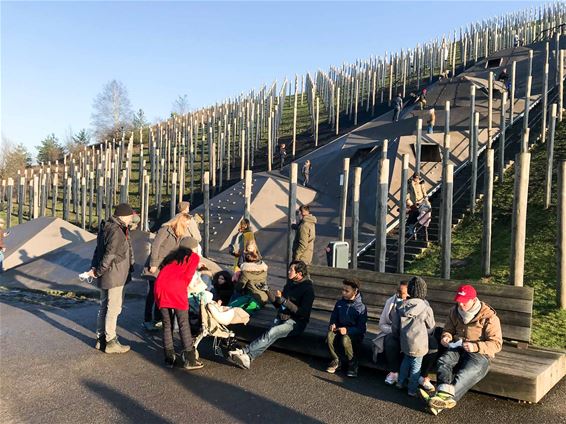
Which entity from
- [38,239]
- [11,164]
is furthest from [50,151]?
[38,239]

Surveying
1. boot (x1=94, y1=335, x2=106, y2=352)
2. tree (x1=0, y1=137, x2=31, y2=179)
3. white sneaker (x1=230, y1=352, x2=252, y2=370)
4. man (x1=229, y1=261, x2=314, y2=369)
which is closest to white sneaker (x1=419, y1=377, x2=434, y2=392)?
man (x1=229, y1=261, x2=314, y2=369)

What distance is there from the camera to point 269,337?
5.34 m

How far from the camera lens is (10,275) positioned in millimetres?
11703

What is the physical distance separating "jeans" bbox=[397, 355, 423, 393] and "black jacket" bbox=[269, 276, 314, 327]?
1.29 m

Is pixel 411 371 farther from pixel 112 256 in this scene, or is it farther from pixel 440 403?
pixel 112 256

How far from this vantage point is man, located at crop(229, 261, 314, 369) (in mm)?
5336

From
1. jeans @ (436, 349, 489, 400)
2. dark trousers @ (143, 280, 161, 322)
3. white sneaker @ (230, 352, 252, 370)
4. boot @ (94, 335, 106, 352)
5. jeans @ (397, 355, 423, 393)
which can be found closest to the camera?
jeans @ (436, 349, 489, 400)

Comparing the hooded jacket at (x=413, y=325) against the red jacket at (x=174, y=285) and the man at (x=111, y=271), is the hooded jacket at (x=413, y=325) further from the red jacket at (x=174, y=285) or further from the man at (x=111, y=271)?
the man at (x=111, y=271)

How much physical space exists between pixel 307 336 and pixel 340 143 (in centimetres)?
1578

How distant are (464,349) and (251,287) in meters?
2.92

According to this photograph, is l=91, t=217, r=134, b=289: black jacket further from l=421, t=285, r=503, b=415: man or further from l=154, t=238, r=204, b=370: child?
l=421, t=285, r=503, b=415: man

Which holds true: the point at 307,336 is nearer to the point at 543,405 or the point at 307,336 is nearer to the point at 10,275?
the point at 543,405

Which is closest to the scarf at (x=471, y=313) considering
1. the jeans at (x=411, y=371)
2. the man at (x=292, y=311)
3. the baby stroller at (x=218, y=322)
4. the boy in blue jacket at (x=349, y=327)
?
the jeans at (x=411, y=371)

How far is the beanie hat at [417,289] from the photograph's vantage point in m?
4.78
